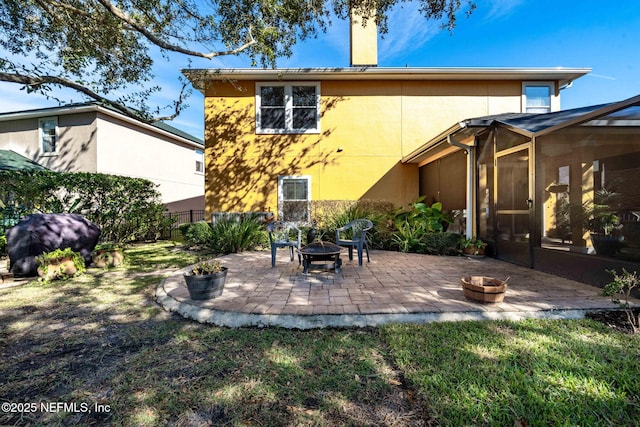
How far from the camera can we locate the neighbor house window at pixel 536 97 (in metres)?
8.89

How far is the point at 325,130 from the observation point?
906 centimetres

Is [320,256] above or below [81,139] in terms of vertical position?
below

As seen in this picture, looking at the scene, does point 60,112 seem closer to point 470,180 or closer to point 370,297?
point 370,297

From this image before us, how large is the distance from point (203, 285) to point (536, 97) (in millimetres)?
11372

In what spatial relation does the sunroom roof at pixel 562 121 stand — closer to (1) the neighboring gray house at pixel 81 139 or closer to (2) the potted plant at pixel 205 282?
(2) the potted plant at pixel 205 282

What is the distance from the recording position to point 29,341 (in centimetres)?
263

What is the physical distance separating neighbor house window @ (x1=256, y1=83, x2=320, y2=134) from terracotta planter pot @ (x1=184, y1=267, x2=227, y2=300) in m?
6.70

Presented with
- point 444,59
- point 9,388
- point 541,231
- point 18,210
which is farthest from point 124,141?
point 541,231

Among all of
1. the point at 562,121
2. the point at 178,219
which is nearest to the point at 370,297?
the point at 562,121

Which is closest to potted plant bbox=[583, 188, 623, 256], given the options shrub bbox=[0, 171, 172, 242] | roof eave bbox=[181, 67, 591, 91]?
roof eave bbox=[181, 67, 591, 91]

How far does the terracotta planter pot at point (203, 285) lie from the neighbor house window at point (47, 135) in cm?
1289

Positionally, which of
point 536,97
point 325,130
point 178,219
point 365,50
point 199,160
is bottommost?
point 178,219

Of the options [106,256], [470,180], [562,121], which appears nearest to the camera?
[562,121]

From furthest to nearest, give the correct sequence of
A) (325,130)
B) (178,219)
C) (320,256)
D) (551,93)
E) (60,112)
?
(178,219), (60,112), (325,130), (551,93), (320,256)
